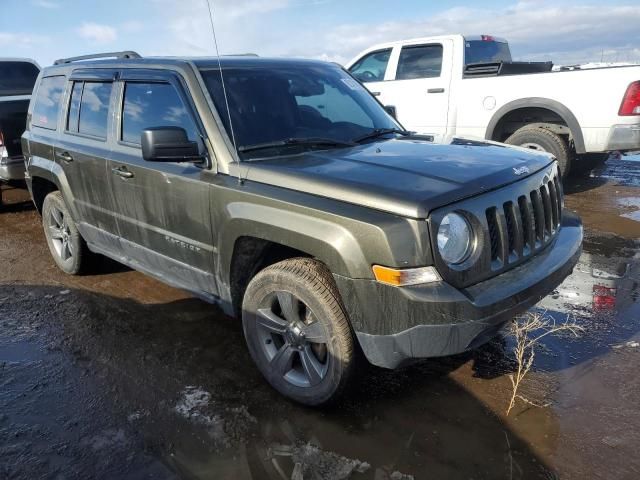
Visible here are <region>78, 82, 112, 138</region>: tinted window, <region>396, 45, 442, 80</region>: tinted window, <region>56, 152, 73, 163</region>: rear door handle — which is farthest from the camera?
<region>396, 45, 442, 80</region>: tinted window

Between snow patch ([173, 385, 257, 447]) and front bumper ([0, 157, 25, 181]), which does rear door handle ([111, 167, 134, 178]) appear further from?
front bumper ([0, 157, 25, 181])

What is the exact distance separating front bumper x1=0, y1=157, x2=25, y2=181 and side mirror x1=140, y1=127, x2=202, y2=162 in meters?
4.86

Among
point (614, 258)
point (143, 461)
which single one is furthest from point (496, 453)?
point (614, 258)

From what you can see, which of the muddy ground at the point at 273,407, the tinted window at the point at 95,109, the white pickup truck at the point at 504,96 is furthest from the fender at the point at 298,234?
the white pickup truck at the point at 504,96

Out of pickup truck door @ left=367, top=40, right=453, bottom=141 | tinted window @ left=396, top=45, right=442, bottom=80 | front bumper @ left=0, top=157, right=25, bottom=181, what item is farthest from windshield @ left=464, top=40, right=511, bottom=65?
front bumper @ left=0, top=157, right=25, bottom=181

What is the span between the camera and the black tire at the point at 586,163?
8.02 meters

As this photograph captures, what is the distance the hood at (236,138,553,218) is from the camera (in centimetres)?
246

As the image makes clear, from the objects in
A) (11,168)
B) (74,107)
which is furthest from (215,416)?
(11,168)

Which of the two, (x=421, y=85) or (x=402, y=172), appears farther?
(x=421, y=85)

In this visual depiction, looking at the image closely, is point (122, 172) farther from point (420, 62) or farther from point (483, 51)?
point (483, 51)

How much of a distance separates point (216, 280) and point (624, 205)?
5943mm

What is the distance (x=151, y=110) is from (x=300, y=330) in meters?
1.92

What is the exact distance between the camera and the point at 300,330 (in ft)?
9.53

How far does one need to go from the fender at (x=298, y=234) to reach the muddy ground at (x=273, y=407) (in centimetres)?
88
